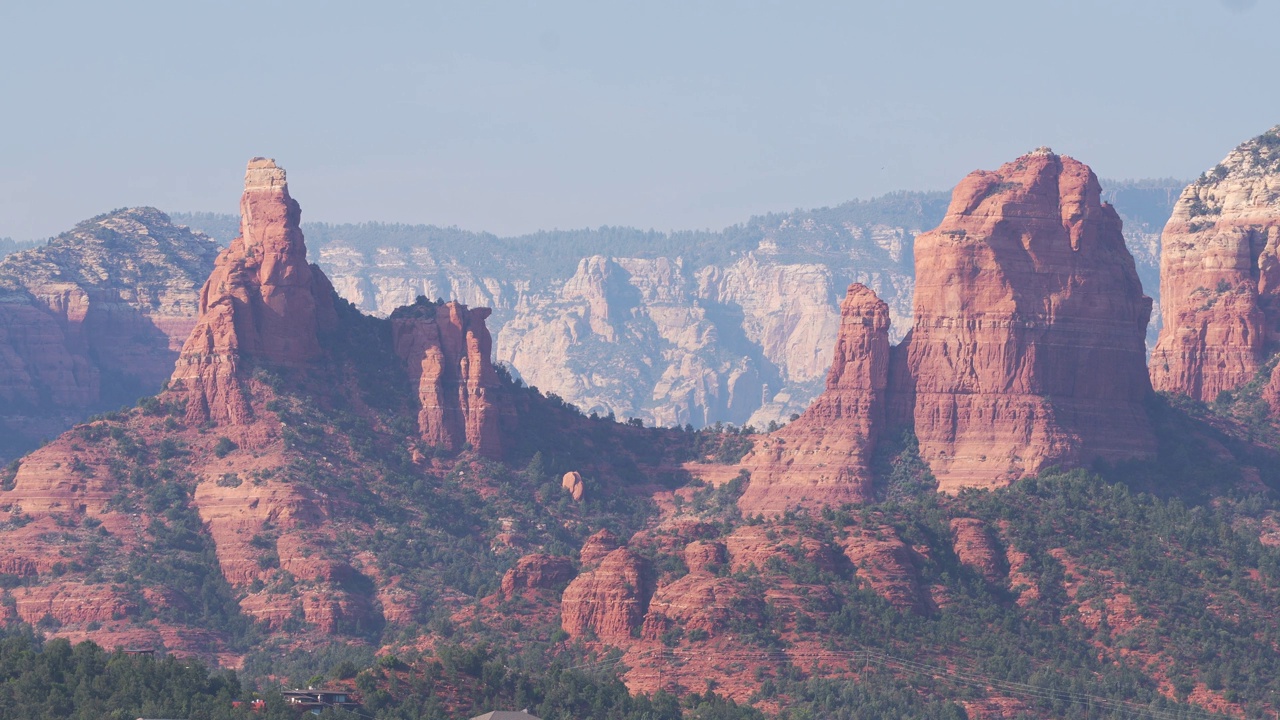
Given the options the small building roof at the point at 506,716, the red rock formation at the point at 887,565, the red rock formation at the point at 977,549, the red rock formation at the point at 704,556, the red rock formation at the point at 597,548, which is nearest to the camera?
the small building roof at the point at 506,716

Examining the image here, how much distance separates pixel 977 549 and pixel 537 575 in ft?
76.6

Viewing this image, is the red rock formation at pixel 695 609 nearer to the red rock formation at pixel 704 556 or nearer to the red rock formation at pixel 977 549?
the red rock formation at pixel 704 556

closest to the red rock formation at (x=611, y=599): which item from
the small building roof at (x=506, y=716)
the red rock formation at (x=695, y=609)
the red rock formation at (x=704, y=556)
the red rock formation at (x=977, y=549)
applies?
the red rock formation at (x=695, y=609)

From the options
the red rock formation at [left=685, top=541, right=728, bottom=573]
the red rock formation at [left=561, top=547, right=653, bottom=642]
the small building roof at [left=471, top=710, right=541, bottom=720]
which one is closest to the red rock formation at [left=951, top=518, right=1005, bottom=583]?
the red rock formation at [left=685, top=541, right=728, bottom=573]

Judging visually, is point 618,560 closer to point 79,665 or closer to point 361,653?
point 361,653

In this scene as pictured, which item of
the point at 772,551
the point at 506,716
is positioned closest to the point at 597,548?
the point at 772,551

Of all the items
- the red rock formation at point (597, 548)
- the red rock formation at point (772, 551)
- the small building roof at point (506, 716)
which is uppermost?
the red rock formation at point (772, 551)

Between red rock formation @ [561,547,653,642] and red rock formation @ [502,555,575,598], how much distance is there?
5421 mm

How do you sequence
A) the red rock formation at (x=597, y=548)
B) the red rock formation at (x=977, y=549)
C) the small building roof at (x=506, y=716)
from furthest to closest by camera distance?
1. the red rock formation at (x=977, y=549)
2. the red rock formation at (x=597, y=548)
3. the small building roof at (x=506, y=716)

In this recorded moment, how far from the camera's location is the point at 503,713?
476 ft

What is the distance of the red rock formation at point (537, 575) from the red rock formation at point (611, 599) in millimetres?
5421

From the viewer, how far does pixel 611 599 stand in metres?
183

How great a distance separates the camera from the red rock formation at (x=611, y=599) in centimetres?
18188

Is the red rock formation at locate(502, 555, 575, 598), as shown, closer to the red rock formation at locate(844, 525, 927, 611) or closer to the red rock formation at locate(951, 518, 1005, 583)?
the red rock formation at locate(844, 525, 927, 611)
